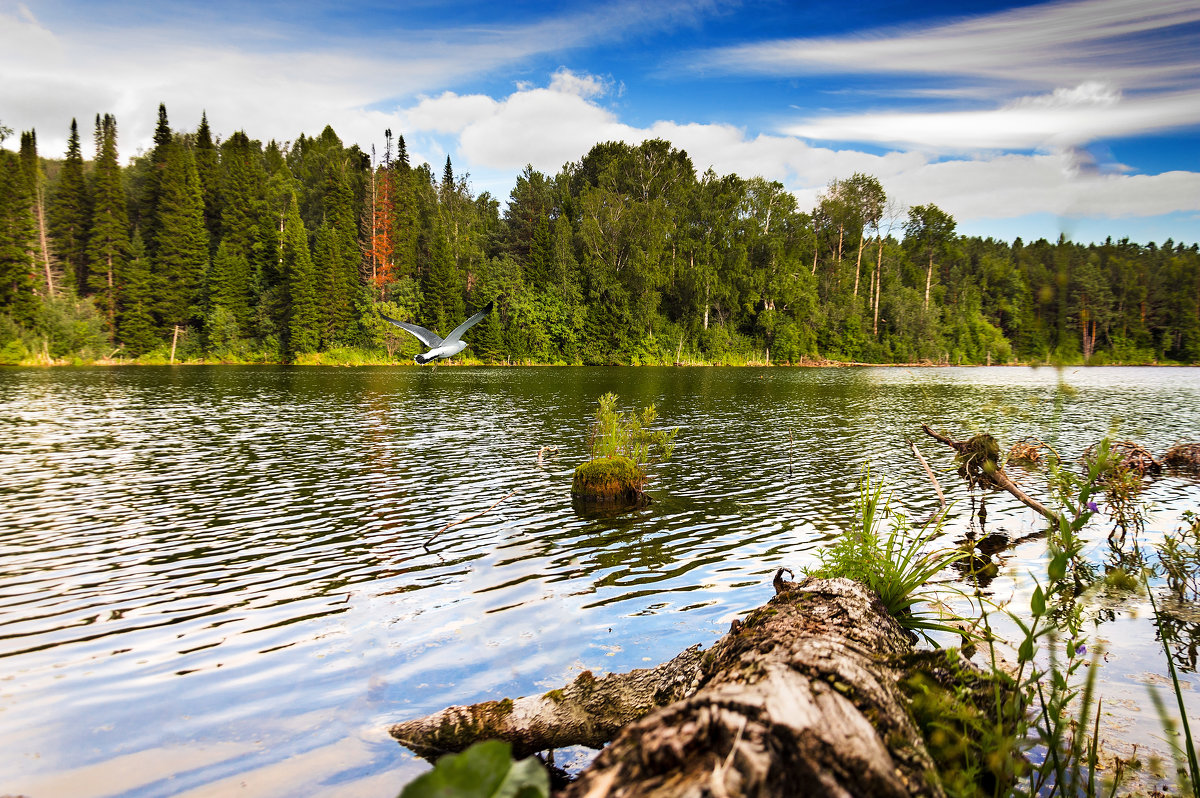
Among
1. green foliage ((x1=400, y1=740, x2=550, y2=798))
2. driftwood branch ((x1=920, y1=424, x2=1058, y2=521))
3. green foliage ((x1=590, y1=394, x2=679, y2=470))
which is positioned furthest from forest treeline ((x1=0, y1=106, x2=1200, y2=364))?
green foliage ((x1=400, y1=740, x2=550, y2=798))

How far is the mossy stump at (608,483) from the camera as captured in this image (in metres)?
12.4

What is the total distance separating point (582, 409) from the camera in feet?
92.5

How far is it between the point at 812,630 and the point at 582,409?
24.9 m

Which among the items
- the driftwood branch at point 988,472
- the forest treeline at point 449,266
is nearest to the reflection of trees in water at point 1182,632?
the driftwood branch at point 988,472

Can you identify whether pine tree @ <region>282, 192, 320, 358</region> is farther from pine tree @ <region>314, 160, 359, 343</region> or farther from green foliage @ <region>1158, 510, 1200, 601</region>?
green foliage @ <region>1158, 510, 1200, 601</region>

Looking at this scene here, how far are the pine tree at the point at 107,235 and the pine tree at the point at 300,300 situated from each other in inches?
643

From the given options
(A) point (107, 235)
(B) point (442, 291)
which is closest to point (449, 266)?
(B) point (442, 291)

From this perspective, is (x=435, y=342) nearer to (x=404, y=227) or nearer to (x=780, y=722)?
(x=780, y=722)

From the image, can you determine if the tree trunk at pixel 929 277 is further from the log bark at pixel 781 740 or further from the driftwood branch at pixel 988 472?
the log bark at pixel 781 740

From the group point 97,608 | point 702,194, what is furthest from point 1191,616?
point 702,194

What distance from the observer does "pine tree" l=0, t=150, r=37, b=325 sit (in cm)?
5853

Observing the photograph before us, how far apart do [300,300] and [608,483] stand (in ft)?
217

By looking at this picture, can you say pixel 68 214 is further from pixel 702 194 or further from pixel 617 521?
pixel 617 521

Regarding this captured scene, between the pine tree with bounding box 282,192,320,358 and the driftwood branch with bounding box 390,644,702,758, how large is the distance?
7219 cm
